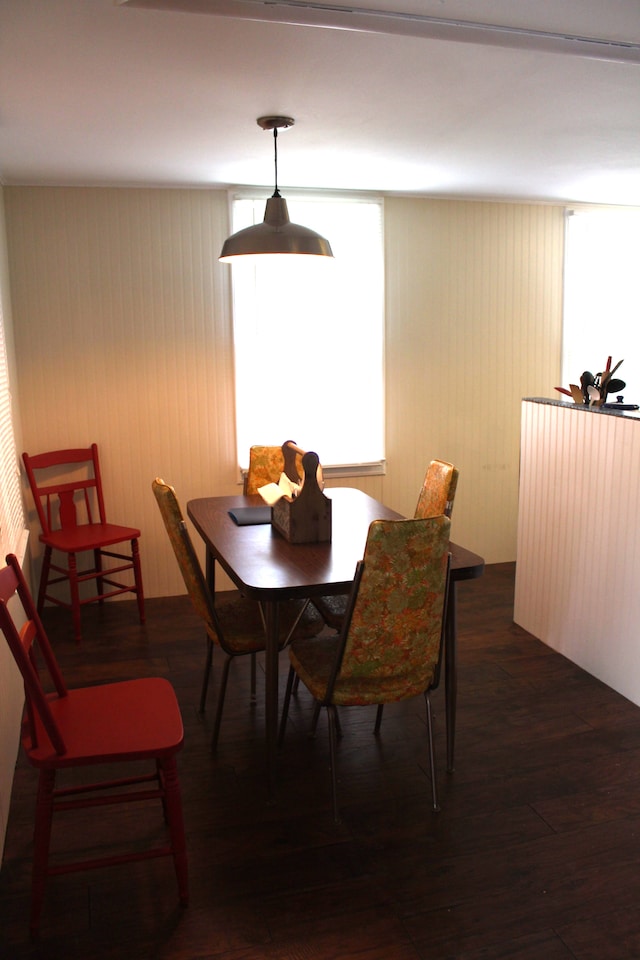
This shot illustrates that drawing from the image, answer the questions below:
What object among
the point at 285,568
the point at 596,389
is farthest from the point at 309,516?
the point at 596,389

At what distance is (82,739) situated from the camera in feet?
7.00

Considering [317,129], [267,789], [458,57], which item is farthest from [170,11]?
[267,789]

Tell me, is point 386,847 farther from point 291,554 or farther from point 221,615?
point 221,615

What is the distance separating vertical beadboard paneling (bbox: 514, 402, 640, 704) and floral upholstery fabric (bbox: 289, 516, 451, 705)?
1217 millimetres

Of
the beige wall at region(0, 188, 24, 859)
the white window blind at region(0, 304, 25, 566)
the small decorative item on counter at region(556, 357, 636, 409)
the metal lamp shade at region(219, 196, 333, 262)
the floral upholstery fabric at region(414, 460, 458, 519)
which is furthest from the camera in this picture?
the small decorative item on counter at region(556, 357, 636, 409)

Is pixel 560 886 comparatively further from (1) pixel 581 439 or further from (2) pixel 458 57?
(2) pixel 458 57

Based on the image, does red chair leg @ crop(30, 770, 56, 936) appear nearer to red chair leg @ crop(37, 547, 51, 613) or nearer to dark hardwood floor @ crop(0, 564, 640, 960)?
dark hardwood floor @ crop(0, 564, 640, 960)

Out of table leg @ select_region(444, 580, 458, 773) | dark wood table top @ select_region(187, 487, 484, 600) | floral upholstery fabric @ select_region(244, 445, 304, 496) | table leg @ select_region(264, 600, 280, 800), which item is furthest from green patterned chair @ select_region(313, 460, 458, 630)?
floral upholstery fabric @ select_region(244, 445, 304, 496)

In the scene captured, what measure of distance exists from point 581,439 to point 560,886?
1.98 m

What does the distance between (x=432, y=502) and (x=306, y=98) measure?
5.35 feet

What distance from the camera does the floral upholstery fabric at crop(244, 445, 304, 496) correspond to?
4.07m

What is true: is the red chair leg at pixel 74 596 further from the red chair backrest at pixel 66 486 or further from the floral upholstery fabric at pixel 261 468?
the floral upholstery fabric at pixel 261 468

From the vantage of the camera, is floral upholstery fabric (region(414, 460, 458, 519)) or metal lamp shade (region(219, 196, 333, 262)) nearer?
metal lamp shade (region(219, 196, 333, 262))

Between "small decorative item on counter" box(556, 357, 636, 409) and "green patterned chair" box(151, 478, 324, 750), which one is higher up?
"small decorative item on counter" box(556, 357, 636, 409)
